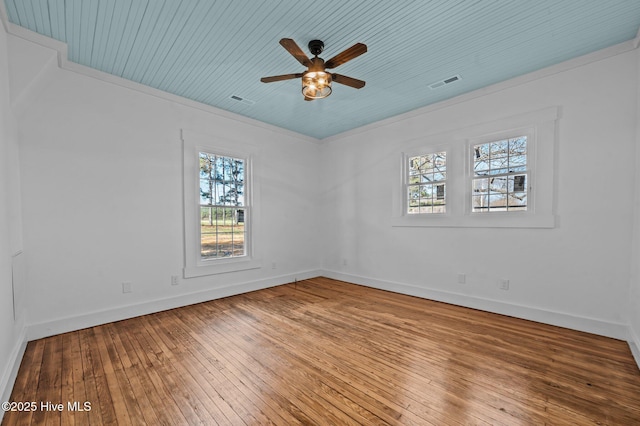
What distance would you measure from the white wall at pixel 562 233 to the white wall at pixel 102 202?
9.65ft

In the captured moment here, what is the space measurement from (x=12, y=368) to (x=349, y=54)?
11.7 feet

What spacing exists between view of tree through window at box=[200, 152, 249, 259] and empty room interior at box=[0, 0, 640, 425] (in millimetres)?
33

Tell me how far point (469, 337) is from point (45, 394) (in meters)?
3.53

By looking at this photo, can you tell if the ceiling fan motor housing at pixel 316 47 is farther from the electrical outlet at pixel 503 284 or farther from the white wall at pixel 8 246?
the electrical outlet at pixel 503 284

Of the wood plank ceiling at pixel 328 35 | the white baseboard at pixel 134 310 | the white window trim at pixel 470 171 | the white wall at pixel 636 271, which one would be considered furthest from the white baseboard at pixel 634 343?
the white baseboard at pixel 134 310

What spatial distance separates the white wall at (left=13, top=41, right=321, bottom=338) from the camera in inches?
114

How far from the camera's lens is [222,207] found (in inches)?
175

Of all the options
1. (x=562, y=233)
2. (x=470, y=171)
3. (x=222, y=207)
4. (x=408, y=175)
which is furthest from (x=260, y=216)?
(x=562, y=233)

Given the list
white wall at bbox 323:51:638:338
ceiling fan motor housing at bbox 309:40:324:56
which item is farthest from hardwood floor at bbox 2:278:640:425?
ceiling fan motor housing at bbox 309:40:324:56

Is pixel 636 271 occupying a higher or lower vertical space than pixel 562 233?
lower

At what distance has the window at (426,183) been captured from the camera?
4176 mm

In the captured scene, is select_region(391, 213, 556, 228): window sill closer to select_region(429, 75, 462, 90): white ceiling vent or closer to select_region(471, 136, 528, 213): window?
select_region(471, 136, 528, 213): window

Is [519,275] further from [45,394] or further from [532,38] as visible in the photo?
[45,394]

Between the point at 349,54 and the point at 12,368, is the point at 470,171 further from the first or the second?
the point at 12,368
